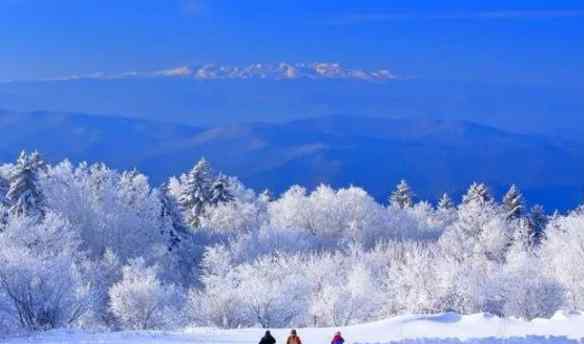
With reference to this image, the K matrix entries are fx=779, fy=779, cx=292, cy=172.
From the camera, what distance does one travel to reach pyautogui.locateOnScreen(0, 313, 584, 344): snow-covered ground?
25.5 m

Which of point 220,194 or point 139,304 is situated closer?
point 139,304

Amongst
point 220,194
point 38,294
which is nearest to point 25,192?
point 220,194

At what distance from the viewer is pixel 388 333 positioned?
27750mm

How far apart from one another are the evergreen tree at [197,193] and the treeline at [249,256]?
0.65ft

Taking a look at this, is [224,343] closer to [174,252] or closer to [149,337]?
[149,337]

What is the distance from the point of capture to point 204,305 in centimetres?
3644

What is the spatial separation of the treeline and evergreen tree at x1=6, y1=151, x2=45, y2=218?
10 cm

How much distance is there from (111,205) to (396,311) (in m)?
29.4

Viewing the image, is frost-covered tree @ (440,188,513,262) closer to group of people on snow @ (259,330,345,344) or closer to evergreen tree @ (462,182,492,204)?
evergreen tree @ (462,182,492,204)

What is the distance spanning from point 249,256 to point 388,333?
3360 cm

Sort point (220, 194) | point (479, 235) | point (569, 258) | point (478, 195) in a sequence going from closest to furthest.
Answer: point (569, 258), point (479, 235), point (220, 194), point (478, 195)

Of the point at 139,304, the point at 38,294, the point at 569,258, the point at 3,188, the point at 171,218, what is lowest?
the point at 139,304

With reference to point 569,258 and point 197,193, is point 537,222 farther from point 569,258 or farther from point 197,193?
point 197,193

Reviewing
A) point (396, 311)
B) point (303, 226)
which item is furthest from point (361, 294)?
point (303, 226)
